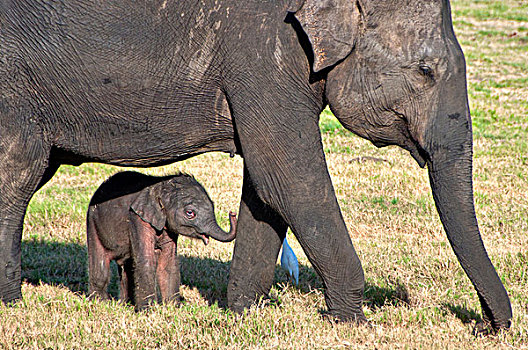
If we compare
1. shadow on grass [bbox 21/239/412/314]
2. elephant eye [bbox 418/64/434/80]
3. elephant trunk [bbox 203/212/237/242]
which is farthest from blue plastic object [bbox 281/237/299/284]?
elephant eye [bbox 418/64/434/80]

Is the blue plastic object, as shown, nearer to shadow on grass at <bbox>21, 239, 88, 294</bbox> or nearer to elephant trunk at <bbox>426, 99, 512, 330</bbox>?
shadow on grass at <bbox>21, 239, 88, 294</bbox>

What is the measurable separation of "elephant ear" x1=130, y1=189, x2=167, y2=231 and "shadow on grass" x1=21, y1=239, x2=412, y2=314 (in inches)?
38.1

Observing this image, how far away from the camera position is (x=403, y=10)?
4.84 metres

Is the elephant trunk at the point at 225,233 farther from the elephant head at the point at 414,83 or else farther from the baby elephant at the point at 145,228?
the elephant head at the point at 414,83

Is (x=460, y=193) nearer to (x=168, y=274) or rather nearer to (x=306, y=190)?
(x=306, y=190)

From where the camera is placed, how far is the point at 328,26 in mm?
4777

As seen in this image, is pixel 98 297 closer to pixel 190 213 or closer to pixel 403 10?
pixel 190 213

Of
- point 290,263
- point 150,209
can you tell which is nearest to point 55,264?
point 150,209

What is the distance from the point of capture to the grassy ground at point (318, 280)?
5312mm

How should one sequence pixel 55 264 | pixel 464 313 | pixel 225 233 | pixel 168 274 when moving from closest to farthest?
pixel 464 313, pixel 225 233, pixel 168 274, pixel 55 264

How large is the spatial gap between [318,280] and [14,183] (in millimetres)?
2954

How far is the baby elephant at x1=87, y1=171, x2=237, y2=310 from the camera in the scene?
6078mm

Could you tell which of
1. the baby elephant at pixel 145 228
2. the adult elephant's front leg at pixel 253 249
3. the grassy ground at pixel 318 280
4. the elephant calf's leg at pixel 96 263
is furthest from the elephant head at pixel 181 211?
the grassy ground at pixel 318 280

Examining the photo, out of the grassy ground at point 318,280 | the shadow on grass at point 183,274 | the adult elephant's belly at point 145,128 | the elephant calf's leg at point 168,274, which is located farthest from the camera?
the shadow on grass at point 183,274
